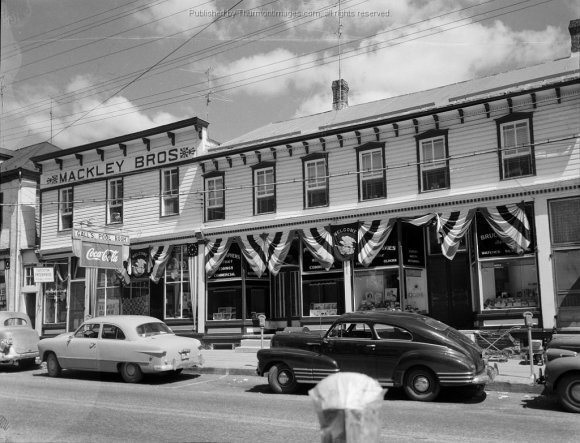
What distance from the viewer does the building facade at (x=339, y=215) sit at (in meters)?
17.1

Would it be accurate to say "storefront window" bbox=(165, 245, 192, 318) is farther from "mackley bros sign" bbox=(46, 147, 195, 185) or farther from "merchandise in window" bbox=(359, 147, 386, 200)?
"merchandise in window" bbox=(359, 147, 386, 200)

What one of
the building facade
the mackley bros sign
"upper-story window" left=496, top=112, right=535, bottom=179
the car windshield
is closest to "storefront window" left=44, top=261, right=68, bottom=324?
the building facade

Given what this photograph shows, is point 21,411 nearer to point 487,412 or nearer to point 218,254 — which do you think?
point 487,412

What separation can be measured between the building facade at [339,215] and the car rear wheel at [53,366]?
6.24 m

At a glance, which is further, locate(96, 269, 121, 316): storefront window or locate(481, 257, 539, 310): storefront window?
locate(96, 269, 121, 316): storefront window

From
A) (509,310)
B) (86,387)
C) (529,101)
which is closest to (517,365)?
(509,310)

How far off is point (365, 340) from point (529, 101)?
944 centimetres

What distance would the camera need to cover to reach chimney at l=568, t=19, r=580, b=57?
2048 cm

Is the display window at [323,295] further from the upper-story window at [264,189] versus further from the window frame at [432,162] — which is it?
the window frame at [432,162]

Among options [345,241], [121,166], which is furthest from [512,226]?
[121,166]

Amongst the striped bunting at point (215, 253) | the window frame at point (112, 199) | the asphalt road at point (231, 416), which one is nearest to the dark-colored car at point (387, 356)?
the asphalt road at point (231, 416)

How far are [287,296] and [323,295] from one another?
2012 millimetres

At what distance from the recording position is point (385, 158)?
1978cm

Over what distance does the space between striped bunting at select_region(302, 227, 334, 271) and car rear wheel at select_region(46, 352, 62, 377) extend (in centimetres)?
869
